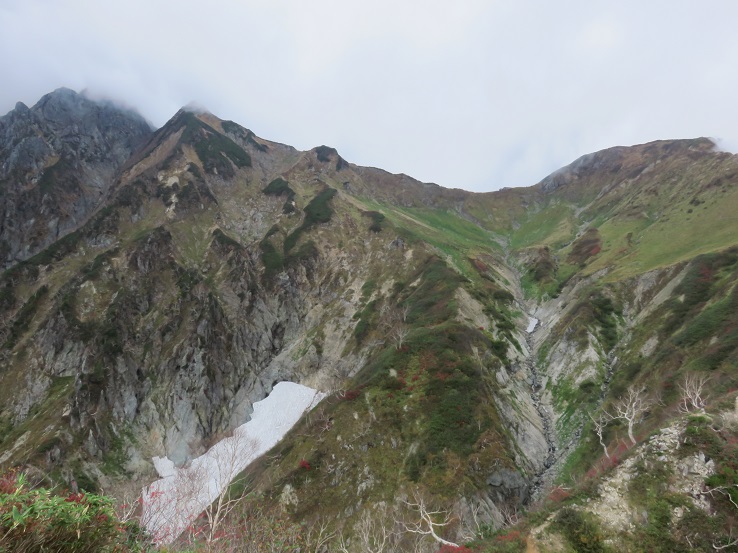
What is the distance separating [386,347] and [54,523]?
78304mm

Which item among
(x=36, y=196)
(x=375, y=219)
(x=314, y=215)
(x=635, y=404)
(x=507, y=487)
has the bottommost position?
(x=507, y=487)

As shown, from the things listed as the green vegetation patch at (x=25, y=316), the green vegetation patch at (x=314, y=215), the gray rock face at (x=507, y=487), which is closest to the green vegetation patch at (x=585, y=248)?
the green vegetation patch at (x=314, y=215)

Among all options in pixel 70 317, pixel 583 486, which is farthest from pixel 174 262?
pixel 583 486

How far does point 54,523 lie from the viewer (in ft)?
27.8

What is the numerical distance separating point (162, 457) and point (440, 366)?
67753mm

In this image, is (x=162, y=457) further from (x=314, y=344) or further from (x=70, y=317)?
(x=70, y=317)

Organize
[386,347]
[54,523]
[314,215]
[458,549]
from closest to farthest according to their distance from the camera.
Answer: [54,523], [458,549], [386,347], [314,215]

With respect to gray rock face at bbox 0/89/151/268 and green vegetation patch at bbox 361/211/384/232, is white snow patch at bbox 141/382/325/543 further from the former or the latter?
gray rock face at bbox 0/89/151/268

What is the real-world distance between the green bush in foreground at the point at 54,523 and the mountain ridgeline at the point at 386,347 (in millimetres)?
25942

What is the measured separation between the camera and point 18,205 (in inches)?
6722

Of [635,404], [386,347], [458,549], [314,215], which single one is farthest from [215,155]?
[458,549]

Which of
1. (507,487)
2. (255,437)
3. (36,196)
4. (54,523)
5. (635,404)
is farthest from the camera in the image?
(36,196)

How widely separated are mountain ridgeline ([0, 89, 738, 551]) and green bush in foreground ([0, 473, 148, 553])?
25942mm

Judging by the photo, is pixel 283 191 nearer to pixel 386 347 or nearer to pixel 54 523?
pixel 386 347
